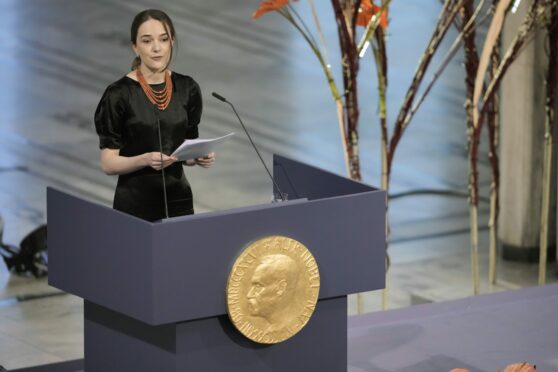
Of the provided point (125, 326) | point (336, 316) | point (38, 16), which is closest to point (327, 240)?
point (336, 316)

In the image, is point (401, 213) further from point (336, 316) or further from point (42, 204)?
point (336, 316)

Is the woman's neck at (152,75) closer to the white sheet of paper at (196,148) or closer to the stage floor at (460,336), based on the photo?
the white sheet of paper at (196,148)

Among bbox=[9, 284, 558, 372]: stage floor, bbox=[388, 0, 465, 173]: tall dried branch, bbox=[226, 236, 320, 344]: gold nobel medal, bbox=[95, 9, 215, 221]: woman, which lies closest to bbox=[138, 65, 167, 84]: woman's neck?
bbox=[95, 9, 215, 221]: woman

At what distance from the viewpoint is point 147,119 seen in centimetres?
402

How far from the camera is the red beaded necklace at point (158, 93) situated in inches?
157

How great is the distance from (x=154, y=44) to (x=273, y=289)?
0.80m

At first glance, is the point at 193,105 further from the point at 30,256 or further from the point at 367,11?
the point at 30,256

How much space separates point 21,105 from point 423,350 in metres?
5.40

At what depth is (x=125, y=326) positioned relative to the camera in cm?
380

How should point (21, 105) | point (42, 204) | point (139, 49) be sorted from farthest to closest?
point (21, 105)
point (42, 204)
point (139, 49)

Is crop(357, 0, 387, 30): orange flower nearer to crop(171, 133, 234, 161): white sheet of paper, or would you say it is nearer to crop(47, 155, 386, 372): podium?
crop(47, 155, 386, 372): podium

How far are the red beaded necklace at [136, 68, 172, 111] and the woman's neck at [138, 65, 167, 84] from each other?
1 centimetres

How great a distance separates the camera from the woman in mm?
3928

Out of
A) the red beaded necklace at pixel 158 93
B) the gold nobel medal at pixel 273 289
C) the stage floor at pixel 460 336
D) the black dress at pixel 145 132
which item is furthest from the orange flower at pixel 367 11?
the gold nobel medal at pixel 273 289
